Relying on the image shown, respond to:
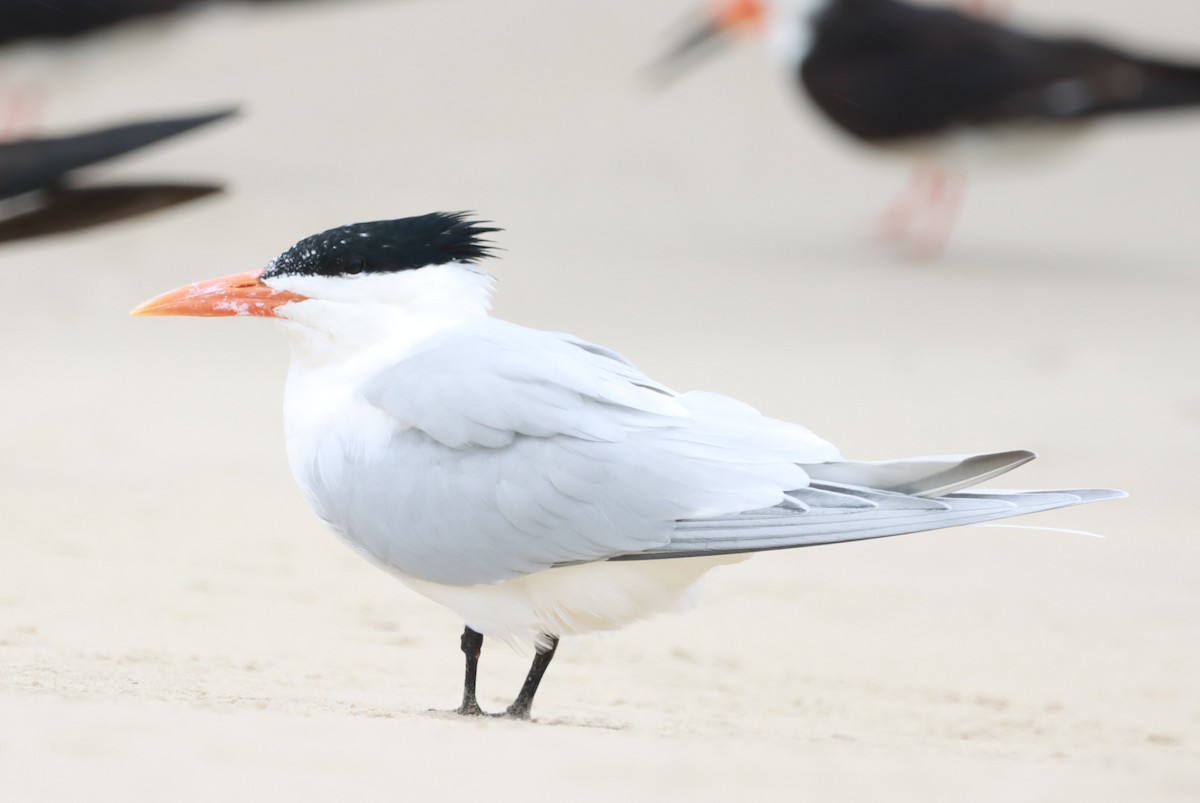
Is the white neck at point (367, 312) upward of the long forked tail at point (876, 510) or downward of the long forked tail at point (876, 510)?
upward

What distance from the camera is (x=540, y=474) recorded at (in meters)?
3.15

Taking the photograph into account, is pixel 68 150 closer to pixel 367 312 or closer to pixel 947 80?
pixel 367 312

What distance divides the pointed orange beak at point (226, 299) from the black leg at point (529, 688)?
85 cm

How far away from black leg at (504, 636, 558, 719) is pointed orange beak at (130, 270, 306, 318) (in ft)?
2.80

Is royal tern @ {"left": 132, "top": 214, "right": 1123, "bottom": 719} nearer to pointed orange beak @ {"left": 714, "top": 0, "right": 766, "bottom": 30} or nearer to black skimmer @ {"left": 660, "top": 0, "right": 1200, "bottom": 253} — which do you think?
black skimmer @ {"left": 660, "top": 0, "right": 1200, "bottom": 253}

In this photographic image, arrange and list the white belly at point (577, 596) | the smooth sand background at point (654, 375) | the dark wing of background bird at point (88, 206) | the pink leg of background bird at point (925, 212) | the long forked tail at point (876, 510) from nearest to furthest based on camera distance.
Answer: the smooth sand background at point (654, 375) < the long forked tail at point (876, 510) < the white belly at point (577, 596) < the dark wing of background bird at point (88, 206) < the pink leg of background bird at point (925, 212)

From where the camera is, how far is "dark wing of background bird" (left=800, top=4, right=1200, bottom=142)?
27.6ft

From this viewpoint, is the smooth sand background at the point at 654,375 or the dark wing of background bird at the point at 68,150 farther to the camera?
the dark wing of background bird at the point at 68,150

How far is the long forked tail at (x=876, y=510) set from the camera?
9.83ft

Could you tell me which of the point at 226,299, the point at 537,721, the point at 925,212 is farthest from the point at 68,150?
the point at 925,212

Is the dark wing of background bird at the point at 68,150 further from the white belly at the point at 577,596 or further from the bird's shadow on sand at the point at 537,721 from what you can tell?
the bird's shadow on sand at the point at 537,721

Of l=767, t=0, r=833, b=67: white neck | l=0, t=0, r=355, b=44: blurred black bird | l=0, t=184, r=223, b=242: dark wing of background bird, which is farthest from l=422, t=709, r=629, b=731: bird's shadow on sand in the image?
→ l=0, t=0, r=355, b=44: blurred black bird

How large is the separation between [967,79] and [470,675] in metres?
6.02

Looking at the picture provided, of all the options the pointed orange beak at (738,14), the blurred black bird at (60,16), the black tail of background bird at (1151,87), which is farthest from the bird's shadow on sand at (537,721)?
the pointed orange beak at (738,14)
